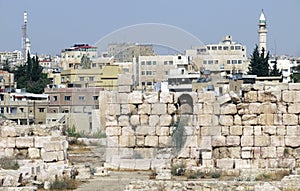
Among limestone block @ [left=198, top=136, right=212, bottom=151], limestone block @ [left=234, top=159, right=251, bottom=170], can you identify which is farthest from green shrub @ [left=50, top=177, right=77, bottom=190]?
limestone block @ [left=234, top=159, right=251, bottom=170]

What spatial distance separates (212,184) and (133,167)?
430cm

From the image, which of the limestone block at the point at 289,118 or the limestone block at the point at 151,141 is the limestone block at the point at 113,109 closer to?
the limestone block at the point at 151,141

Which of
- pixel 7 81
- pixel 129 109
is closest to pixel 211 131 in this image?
pixel 129 109

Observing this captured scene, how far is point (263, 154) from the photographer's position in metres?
20.2

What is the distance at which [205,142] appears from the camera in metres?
20.2

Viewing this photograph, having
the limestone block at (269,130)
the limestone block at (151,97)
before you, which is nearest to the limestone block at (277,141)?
the limestone block at (269,130)

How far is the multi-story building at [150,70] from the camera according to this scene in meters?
22.3

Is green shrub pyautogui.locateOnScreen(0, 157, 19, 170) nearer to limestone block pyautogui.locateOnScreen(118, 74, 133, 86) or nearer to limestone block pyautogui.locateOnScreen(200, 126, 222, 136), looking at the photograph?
limestone block pyautogui.locateOnScreen(118, 74, 133, 86)

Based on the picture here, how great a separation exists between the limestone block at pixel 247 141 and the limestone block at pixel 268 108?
2.14 ft

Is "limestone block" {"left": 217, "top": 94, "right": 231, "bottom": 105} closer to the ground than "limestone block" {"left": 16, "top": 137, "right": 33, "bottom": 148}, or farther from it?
farther from it

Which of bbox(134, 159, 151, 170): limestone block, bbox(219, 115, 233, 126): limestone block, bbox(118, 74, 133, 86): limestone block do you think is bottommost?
bbox(134, 159, 151, 170): limestone block

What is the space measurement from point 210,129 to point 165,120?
1.01 metres

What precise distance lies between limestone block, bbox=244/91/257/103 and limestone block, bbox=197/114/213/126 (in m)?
0.90

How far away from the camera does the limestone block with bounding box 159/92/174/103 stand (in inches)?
800
